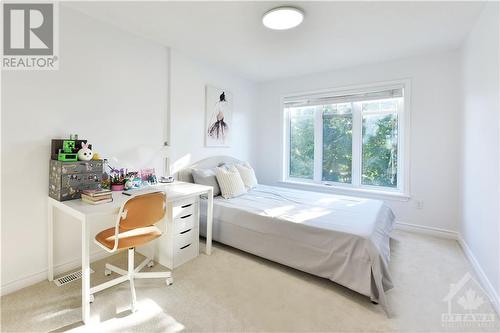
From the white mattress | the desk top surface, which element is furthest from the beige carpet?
the desk top surface

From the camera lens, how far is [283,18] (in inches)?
86.1

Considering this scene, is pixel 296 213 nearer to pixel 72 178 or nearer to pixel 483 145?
pixel 483 145

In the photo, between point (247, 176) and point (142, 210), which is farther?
point (247, 176)

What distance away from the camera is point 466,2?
79.9 inches

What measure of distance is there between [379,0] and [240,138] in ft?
9.13

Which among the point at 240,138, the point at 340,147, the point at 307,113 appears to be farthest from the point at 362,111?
the point at 240,138

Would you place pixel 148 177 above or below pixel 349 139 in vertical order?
below

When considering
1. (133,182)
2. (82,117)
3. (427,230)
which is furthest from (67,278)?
(427,230)

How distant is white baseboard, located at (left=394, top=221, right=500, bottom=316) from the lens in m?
1.85

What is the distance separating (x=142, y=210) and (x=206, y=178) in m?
1.37

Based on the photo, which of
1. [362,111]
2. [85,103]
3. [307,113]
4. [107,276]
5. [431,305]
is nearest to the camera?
[431,305]

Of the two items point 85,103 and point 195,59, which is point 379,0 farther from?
point 85,103

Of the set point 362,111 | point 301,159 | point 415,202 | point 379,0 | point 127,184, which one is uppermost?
point 379,0

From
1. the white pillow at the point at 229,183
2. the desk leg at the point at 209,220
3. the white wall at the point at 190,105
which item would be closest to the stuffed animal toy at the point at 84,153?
the white wall at the point at 190,105
